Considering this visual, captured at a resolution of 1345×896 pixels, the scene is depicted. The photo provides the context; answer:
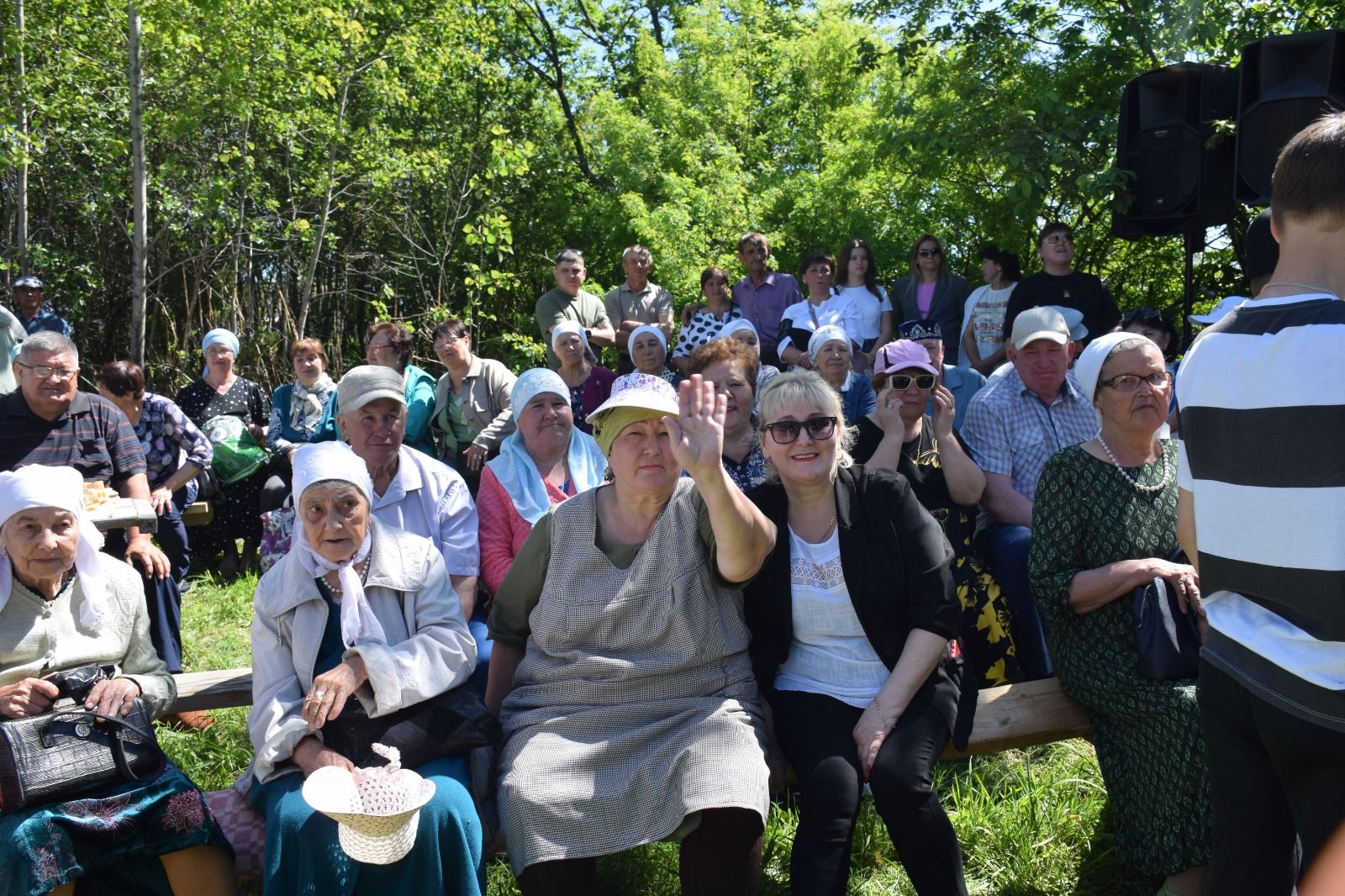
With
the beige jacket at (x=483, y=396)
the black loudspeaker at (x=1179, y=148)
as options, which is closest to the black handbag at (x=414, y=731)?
the beige jacket at (x=483, y=396)

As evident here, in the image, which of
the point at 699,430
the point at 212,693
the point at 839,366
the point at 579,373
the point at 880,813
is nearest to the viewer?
the point at 699,430

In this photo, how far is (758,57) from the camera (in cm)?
1470

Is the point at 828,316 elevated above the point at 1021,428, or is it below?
above

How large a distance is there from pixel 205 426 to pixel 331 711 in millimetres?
4694

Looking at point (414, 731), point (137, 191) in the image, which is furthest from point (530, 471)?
point (137, 191)

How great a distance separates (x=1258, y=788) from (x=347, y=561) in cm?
220

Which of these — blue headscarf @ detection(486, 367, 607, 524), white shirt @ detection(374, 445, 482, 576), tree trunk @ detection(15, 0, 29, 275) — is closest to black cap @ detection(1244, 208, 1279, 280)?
blue headscarf @ detection(486, 367, 607, 524)

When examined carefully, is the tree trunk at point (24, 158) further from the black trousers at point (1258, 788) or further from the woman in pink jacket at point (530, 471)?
the black trousers at point (1258, 788)

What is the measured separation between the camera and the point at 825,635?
300 centimetres

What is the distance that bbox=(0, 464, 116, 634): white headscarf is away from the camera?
9.35 feet

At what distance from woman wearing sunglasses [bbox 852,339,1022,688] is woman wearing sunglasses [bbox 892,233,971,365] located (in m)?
4.01

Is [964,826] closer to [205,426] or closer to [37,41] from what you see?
[205,426]

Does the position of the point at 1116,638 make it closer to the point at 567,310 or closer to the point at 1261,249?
the point at 1261,249

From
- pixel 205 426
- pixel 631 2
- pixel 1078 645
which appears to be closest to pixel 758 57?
pixel 631 2
